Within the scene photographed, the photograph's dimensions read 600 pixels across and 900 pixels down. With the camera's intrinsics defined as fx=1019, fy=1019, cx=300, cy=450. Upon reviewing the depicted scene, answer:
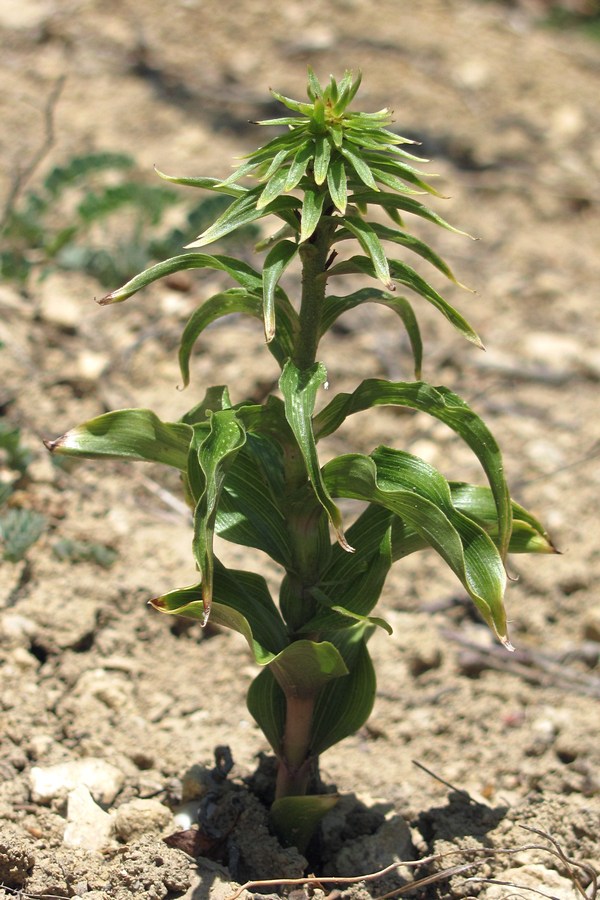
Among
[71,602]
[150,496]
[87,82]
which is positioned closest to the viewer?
[71,602]

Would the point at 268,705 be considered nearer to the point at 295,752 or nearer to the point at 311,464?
the point at 295,752

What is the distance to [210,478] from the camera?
1.62 meters

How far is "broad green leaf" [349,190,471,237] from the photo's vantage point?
1695 millimetres

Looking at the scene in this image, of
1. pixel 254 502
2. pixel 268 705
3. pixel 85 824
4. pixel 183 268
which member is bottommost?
pixel 85 824

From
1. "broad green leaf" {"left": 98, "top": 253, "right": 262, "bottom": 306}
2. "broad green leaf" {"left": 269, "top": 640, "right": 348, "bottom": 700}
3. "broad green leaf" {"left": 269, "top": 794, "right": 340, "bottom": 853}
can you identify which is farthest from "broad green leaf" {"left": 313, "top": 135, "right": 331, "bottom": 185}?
"broad green leaf" {"left": 269, "top": 794, "right": 340, "bottom": 853}

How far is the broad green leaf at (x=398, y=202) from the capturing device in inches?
66.7

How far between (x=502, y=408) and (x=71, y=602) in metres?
1.90

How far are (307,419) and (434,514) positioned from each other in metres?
0.26

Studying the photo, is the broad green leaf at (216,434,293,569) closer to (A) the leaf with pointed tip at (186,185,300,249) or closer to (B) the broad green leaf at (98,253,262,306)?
(B) the broad green leaf at (98,253,262,306)

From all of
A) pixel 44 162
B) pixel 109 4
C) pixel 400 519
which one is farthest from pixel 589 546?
pixel 109 4

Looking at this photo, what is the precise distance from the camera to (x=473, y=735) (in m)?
2.71

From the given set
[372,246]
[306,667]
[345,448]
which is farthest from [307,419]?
[345,448]

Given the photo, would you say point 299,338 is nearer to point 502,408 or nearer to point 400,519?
point 400,519

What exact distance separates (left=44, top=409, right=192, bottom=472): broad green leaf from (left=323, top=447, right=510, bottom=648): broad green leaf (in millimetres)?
282
